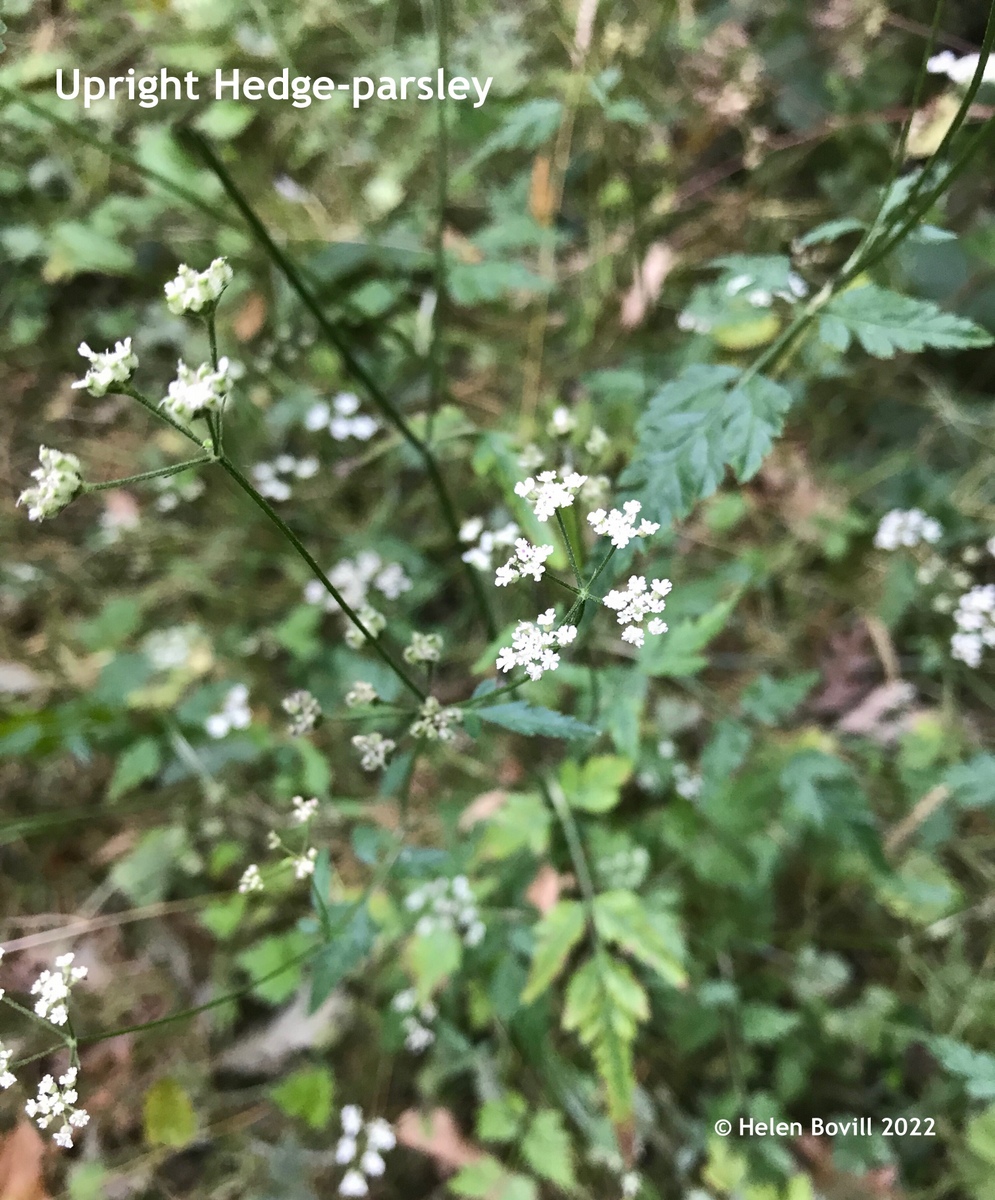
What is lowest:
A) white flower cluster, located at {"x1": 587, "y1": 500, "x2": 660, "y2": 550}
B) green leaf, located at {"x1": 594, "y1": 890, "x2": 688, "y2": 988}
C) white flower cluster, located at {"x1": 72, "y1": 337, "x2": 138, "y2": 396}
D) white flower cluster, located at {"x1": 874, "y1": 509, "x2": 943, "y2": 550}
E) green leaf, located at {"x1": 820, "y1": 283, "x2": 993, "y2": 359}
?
green leaf, located at {"x1": 594, "y1": 890, "x2": 688, "y2": 988}

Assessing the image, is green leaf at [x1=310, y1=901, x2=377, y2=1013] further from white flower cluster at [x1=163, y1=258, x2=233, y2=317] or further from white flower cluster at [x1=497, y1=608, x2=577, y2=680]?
white flower cluster at [x1=163, y1=258, x2=233, y2=317]

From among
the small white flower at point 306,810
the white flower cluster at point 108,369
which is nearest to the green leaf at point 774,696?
the small white flower at point 306,810

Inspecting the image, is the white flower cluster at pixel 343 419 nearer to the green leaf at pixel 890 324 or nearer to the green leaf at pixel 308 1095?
the green leaf at pixel 890 324

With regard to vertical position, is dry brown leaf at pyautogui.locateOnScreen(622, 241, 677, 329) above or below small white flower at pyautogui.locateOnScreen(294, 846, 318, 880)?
above

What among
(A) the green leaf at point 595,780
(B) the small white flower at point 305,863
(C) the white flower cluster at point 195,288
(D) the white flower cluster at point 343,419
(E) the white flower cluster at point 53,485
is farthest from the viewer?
(D) the white flower cluster at point 343,419

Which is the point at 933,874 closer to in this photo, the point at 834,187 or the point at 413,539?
the point at 413,539

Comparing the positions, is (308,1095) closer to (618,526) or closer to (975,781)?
(975,781)

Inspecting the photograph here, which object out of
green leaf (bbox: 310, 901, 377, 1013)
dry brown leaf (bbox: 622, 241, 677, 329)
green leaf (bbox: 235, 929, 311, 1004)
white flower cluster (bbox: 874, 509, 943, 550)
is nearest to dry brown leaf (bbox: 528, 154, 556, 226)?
dry brown leaf (bbox: 622, 241, 677, 329)
